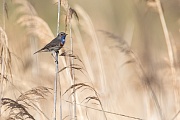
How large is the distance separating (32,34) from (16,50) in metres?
0.22

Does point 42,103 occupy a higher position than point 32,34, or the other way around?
point 32,34

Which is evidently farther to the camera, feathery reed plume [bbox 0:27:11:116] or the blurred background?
the blurred background

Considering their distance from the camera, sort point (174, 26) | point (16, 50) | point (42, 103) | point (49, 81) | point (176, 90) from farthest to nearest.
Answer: point (174, 26)
point (16, 50)
point (49, 81)
point (42, 103)
point (176, 90)

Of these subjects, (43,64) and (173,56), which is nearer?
(173,56)

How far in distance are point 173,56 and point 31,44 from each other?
1488 mm

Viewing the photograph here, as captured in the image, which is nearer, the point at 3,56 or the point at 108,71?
the point at 3,56

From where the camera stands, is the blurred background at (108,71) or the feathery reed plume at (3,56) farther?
the blurred background at (108,71)

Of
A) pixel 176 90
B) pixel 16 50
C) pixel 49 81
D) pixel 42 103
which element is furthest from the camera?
pixel 16 50

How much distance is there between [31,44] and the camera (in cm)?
528

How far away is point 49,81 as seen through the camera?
4.98m

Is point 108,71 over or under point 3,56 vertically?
over

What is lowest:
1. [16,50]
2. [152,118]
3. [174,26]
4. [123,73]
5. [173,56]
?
[152,118]

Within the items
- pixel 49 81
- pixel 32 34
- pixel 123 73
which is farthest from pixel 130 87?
pixel 32 34

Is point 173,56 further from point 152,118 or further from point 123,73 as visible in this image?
point 123,73
